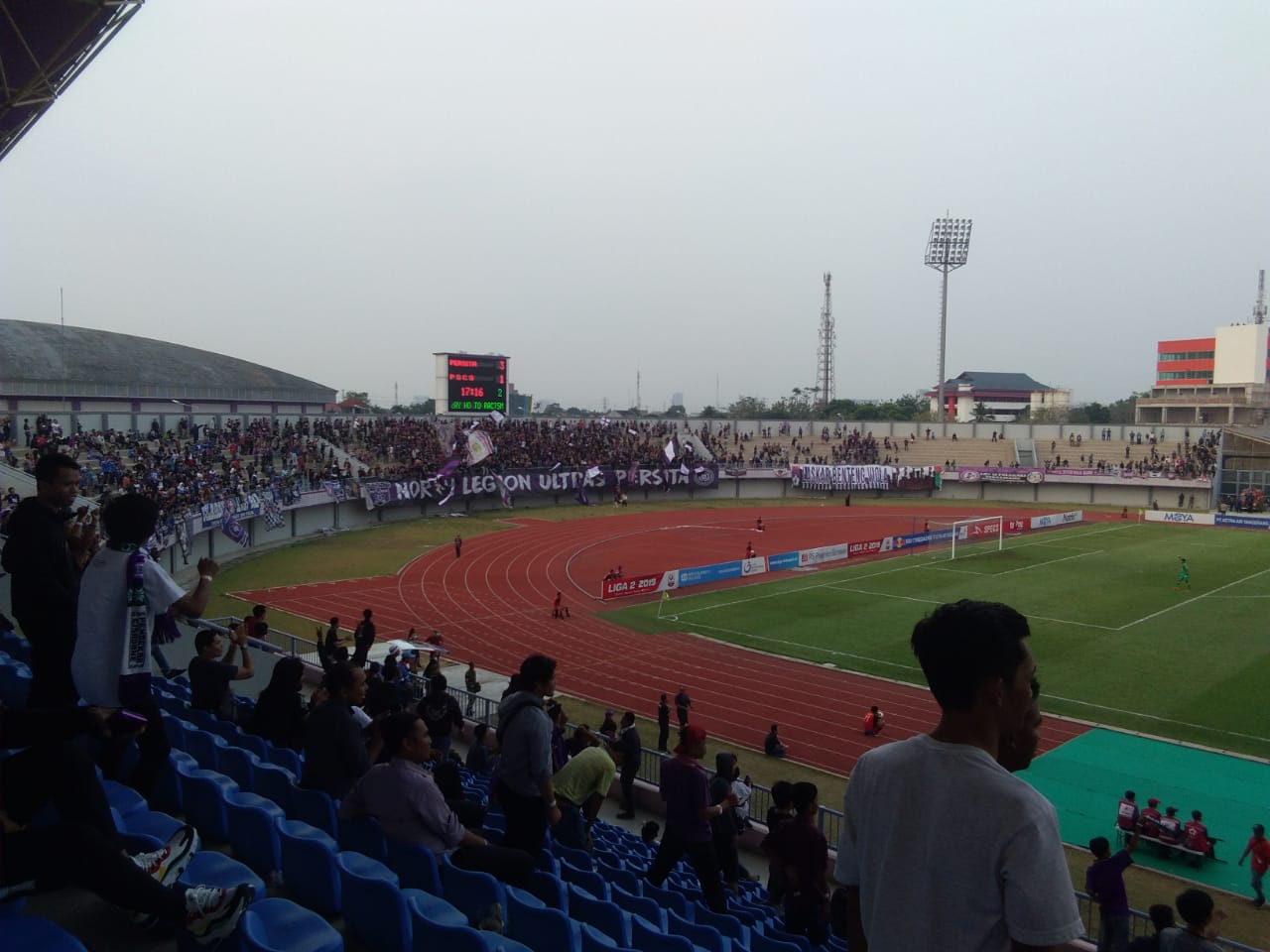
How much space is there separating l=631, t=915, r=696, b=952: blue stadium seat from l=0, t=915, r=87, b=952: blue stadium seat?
10.6 feet

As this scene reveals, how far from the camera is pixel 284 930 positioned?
13.7 ft

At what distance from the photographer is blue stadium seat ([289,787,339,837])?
21.2 feet

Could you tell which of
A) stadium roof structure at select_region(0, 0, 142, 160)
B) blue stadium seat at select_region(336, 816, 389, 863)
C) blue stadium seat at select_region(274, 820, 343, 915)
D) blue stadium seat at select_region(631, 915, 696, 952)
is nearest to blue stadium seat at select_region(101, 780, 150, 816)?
blue stadium seat at select_region(274, 820, 343, 915)

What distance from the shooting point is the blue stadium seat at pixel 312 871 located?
17.2 ft

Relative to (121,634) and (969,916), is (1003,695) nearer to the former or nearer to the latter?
(969,916)

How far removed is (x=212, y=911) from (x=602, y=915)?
2.59 m

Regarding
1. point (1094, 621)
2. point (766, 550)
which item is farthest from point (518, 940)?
point (766, 550)

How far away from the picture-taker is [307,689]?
18203 mm

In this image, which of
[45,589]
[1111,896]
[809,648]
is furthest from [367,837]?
[809,648]

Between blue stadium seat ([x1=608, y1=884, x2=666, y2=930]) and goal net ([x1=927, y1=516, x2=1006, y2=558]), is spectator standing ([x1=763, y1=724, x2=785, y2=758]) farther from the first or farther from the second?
goal net ([x1=927, y1=516, x2=1006, y2=558])

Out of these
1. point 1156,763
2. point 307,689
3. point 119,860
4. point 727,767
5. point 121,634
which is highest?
point 121,634

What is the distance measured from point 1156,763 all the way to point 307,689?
57.0 feet

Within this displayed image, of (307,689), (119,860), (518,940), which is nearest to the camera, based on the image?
(119,860)

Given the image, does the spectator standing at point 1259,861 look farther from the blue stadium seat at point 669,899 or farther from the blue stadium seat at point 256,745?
the blue stadium seat at point 256,745
